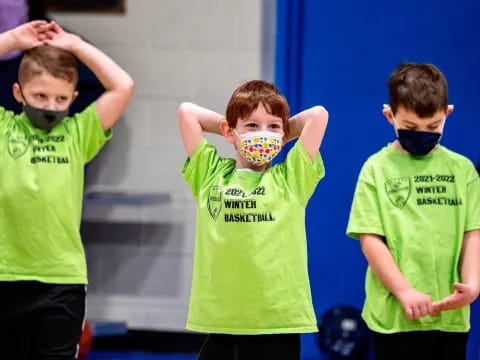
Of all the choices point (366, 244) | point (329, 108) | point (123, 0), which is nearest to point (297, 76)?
point (329, 108)

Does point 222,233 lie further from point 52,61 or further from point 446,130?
point 446,130

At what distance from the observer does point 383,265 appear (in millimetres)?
2625

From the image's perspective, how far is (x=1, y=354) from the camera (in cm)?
279

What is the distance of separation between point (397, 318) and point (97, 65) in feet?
4.25

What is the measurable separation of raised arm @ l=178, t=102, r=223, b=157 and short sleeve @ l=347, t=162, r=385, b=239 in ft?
1.67

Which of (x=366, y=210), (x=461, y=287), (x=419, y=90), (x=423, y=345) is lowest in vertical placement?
(x=423, y=345)

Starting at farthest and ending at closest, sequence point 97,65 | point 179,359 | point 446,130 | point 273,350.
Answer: point 179,359, point 446,130, point 97,65, point 273,350

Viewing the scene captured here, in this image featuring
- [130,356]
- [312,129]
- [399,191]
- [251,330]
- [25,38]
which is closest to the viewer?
[251,330]

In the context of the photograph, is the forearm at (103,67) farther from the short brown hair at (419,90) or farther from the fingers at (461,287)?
the fingers at (461,287)

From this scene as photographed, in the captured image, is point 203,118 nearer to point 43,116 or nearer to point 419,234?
point 43,116

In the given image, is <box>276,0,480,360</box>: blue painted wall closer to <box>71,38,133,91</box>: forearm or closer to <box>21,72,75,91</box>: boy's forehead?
<box>71,38,133,91</box>: forearm

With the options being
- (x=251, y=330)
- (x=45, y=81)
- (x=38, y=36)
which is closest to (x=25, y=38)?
(x=38, y=36)

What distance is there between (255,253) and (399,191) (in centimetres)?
59

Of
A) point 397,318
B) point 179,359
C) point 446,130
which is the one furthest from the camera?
point 179,359
